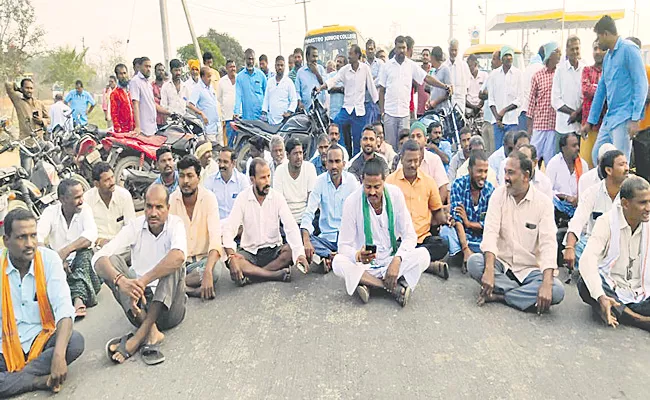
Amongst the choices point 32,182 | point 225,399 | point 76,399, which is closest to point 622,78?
point 225,399

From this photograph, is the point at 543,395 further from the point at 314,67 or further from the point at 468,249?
the point at 314,67

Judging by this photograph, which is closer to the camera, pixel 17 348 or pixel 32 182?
pixel 17 348

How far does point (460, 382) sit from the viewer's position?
3.14 metres

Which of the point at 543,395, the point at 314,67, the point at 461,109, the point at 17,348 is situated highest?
the point at 314,67

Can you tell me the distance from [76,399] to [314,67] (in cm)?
741

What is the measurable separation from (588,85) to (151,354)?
17.9ft

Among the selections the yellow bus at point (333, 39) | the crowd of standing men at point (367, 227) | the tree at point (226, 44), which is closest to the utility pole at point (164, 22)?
the yellow bus at point (333, 39)

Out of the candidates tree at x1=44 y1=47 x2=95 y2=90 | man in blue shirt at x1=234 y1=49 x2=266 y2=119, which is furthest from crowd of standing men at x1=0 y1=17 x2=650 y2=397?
tree at x1=44 y1=47 x2=95 y2=90

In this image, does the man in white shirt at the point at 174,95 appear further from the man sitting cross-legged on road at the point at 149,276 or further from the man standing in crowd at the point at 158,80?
the man sitting cross-legged on road at the point at 149,276

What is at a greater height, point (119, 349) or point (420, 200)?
point (420, 200)

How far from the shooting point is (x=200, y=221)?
4797 mm

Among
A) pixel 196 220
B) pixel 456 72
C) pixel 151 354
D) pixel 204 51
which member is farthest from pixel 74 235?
pixel 204 51

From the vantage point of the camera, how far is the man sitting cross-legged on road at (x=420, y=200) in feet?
16.7

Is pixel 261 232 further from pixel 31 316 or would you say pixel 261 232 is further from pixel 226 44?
pixel 226 44
